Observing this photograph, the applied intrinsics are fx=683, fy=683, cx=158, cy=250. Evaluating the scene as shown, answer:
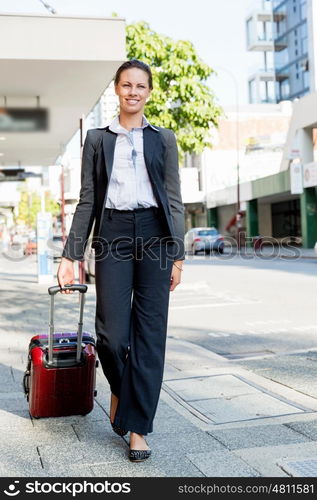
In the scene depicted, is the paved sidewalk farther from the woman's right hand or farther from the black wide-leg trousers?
the woman's right hand

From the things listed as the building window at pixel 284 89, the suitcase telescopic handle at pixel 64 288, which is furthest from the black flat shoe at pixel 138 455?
the building window at pixel 284 89

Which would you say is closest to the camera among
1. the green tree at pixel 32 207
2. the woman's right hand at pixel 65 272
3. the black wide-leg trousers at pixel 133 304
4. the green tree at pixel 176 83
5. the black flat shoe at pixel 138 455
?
the black flat shoe at pixel 138 455

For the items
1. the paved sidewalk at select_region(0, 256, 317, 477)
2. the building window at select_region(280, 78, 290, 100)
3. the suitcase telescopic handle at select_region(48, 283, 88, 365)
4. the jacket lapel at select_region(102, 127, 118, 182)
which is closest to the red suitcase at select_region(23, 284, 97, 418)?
the suitcase telescopic handle at select_region(48, 283, 88, 365)

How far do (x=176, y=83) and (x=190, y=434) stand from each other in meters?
16.3

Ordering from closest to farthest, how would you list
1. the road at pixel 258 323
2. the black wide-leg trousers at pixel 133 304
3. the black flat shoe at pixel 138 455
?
1. the black flat shoe at pixel 138 455
2. the black wide-leg trousers at pixel 133 304
3. the road at pixel 258 323

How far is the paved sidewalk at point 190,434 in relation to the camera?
127 inches

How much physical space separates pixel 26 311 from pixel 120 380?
775cm

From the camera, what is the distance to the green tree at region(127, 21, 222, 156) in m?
18.8

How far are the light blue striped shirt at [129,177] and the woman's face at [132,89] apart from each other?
128mm

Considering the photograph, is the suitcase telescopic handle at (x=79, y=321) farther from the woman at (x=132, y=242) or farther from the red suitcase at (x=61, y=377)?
the woman at (x=132, y=242)

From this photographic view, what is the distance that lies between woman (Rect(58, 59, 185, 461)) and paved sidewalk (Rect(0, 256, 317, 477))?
24cm

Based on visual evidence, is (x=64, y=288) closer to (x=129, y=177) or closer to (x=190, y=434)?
(x=129, y=177)

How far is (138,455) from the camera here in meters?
3.34
